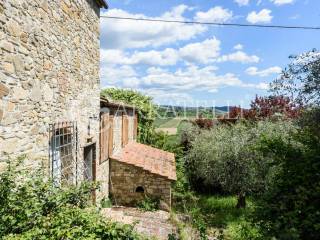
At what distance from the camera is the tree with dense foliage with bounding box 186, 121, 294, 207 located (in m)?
13.0

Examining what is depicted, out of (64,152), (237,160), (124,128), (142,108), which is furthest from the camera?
(142,108)

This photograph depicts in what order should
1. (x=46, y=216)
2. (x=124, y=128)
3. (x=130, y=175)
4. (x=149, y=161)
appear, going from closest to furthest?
1. (x=46, y=216)
2. (x=130, y=175)
3. (x=149, y=161)
4. (x=124, y=128)

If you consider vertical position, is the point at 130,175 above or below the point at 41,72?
below

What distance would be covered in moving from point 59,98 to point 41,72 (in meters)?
0.93

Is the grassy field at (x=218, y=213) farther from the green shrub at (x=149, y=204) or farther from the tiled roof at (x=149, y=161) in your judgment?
the tiled roof at (x=149, y=161)

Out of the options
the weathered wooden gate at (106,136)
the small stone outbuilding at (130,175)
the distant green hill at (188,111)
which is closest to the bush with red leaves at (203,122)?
the distant green hill at (188,111)

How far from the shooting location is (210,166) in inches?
574

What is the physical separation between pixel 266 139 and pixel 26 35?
4.24 metres

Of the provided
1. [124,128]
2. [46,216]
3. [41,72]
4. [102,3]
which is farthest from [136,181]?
[46,216]

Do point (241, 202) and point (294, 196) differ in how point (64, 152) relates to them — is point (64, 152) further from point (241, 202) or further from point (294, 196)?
point (241, 202)

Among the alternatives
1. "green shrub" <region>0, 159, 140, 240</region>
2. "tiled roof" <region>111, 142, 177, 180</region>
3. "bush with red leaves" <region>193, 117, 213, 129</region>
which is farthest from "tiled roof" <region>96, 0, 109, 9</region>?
"bush with red leaves" <region>193, 117, 213, 129</region>

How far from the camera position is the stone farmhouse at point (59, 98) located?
15.2 feet

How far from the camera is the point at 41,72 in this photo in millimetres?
5629

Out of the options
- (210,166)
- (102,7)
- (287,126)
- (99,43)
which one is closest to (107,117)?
(99,43)
